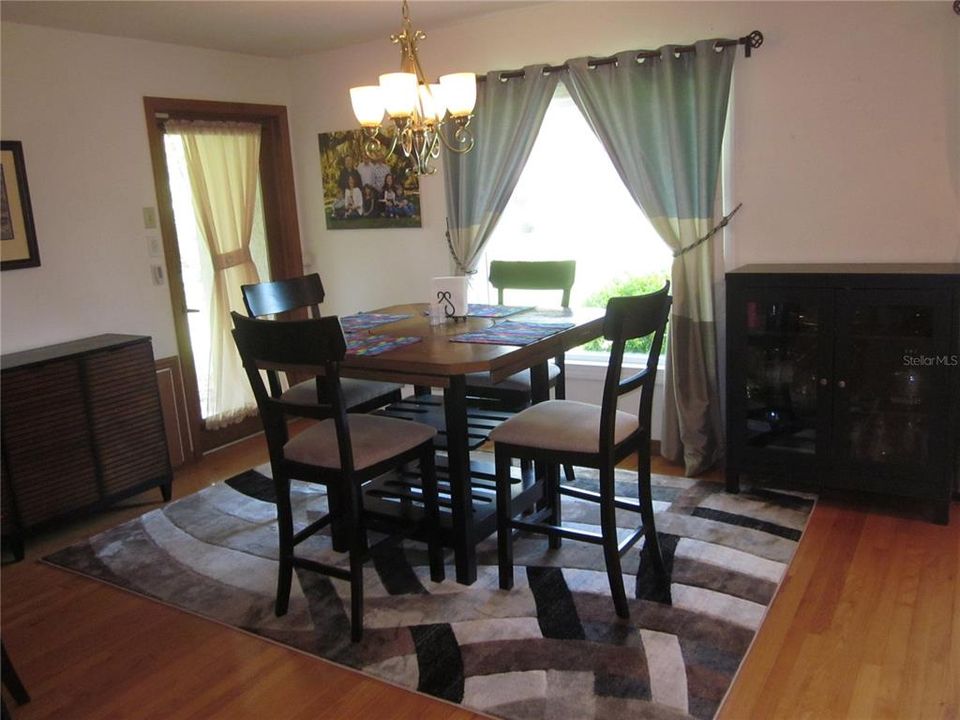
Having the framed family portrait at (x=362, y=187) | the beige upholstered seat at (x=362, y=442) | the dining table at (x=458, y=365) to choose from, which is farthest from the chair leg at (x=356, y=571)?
the framed family portrait at (x=362, y=187)

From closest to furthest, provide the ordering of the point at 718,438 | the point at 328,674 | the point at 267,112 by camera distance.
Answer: the point at 328,674
the point at 718,438
the point at 267,112

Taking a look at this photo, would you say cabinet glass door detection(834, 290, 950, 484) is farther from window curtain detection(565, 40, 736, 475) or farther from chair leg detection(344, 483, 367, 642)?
chair leg detection(344, 483, 367, 642)

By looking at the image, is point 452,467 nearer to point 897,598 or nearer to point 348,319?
point 348,319

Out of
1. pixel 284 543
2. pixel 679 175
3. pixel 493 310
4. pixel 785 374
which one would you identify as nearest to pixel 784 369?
pixel 785 374

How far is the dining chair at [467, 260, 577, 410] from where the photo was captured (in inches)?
135

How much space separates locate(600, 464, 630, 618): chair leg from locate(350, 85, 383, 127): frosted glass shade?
53.9 inches

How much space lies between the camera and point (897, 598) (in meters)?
2.53

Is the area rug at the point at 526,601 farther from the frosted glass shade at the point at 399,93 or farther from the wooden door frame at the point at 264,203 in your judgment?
the frosted glass shade at the point at 399,93

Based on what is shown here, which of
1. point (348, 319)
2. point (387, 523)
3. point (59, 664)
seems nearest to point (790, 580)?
point (387, 523)

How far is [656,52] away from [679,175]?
56 cm

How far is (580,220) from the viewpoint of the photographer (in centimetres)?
415

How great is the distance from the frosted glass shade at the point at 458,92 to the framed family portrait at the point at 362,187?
1.86 m

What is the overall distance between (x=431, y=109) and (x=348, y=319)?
99cm

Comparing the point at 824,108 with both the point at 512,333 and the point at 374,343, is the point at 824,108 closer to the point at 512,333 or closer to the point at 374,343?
the point at 512,333
